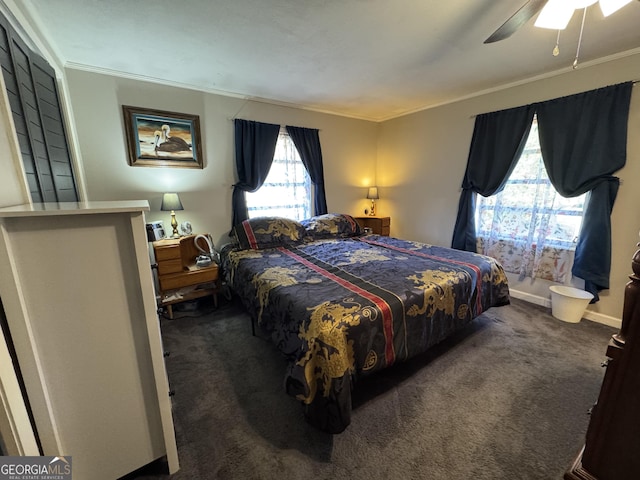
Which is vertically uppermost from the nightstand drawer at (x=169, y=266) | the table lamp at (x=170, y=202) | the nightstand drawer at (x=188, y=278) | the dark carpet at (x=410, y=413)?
the table lamp at (x=170, y=202)

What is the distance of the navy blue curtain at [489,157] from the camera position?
2883 mm

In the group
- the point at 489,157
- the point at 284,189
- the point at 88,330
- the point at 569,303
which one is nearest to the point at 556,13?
the point at 489,157

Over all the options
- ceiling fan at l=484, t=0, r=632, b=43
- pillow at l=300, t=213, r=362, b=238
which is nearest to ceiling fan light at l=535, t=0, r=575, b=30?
ceiling fan at l=484, t=0, r=632, b=43

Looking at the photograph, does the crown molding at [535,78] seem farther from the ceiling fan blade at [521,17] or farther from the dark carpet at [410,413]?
the dark carpet at [410,413]

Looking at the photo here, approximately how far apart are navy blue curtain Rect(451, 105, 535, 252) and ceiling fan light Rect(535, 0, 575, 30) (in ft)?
4.93

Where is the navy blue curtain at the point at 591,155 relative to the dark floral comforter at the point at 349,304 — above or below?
above

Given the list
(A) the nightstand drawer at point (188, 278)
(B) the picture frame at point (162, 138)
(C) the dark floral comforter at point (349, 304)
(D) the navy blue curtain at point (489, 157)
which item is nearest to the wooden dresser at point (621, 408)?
(C) the dark floral comforter at point (349, 304)

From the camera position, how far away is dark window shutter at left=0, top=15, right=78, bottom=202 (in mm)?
1345

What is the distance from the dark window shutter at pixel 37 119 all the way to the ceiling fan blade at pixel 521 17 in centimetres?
263

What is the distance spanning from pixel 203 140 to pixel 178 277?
1.64 metres

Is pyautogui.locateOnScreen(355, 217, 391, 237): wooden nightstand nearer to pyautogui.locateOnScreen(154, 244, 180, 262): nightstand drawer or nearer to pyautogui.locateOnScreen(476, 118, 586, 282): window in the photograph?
pyautogui.locateOnScreen(476, 118, 586, 282): window

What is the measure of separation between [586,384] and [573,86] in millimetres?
2720

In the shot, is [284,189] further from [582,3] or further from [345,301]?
[582,3]

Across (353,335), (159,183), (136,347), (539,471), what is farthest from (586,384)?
(159,183)
